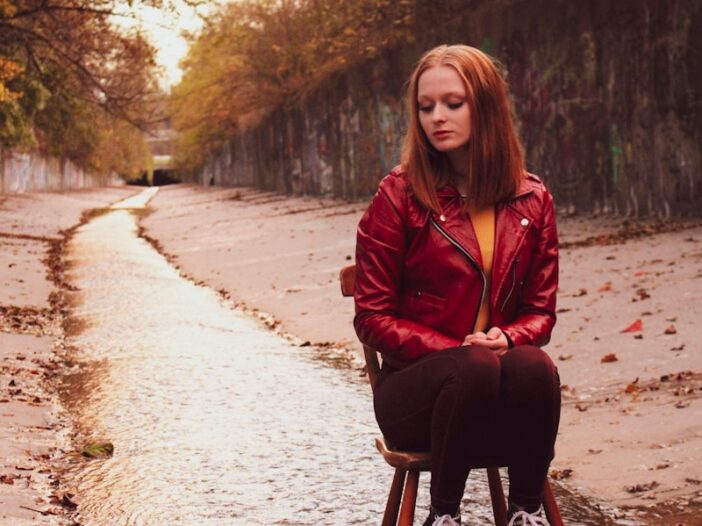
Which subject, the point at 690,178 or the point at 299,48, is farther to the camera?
the point at 299,48

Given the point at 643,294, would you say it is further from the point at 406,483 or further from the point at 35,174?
the point at 35,174

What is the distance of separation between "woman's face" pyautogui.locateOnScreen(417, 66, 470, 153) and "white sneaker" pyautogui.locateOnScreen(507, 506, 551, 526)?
1.05m

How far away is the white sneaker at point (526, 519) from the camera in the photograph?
2988 millimetres

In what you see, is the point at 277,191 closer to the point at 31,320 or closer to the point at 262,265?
the point at 262,265

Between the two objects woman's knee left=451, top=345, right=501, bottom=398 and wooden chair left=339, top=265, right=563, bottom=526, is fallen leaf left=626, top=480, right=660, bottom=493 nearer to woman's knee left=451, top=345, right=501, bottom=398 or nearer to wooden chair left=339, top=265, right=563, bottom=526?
wooden chair left=339, top=265, right=563, bottom=526

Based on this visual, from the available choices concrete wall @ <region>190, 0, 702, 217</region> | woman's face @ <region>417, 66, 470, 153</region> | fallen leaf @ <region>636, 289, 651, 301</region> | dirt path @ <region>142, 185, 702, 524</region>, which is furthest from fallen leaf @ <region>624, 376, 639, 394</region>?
concrete wall @ <region>190, 0, 702, 217</region>

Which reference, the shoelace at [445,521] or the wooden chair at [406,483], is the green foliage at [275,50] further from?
the shoelace at [445,521]

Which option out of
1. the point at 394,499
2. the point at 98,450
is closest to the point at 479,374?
the point at 394,499

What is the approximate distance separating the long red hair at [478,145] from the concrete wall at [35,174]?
37.1 meters

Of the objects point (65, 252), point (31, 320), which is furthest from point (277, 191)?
point (31, 320)

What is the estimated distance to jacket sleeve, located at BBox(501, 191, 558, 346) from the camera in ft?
10.5

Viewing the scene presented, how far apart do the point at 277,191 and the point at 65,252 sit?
22502mm

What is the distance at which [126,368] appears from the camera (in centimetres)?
764

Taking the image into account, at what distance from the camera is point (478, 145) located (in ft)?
10.8
